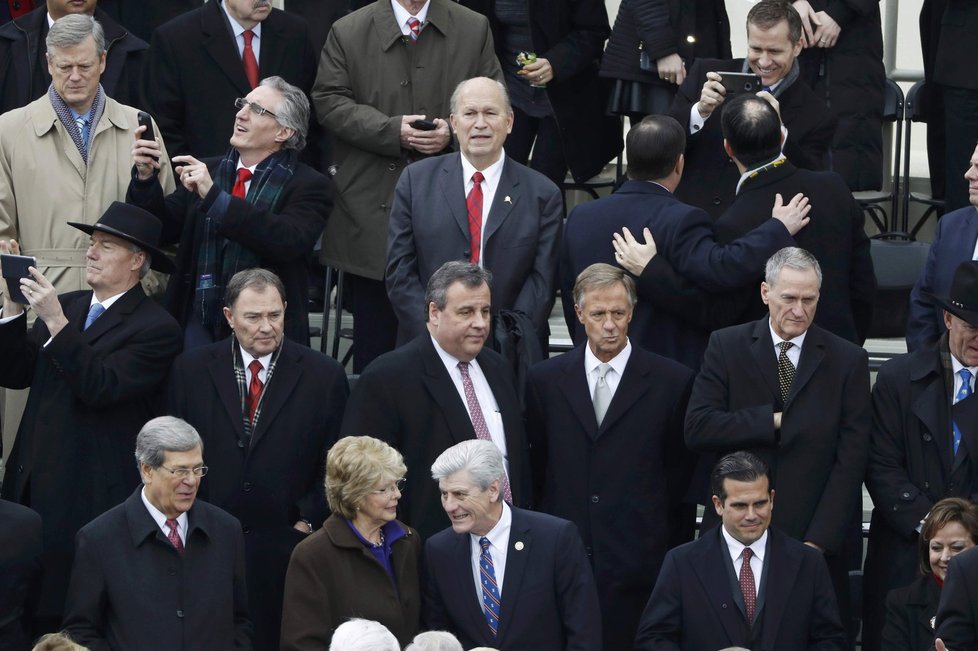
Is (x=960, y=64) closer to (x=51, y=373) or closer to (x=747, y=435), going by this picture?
(x=747, y=435)

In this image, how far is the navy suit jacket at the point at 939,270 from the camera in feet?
26.3

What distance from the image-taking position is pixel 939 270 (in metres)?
8.15

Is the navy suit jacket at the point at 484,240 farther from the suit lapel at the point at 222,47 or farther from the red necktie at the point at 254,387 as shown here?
the suit lapel at the point at 222,47

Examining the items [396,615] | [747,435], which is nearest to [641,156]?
[747,435]

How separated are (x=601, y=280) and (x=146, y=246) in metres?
1.88

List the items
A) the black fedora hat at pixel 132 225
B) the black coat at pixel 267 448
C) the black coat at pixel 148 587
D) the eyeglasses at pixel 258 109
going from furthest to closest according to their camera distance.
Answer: the eyeglasses at pixel 258 109
the black fedora hat at pixel 132 225
the black coat at pixel 267 448
the black coat at pixel 148 587

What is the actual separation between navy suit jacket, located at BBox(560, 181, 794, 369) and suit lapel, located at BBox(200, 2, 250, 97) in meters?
1.84

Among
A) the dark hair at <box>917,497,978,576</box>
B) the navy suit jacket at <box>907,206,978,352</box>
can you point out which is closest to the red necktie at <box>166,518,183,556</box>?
the dark hair at <box>917,497,978,576</box>

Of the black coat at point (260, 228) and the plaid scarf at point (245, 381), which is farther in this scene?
the black coat at point (260, 228)

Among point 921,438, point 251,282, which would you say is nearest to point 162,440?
point 251,282

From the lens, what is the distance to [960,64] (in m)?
9.50

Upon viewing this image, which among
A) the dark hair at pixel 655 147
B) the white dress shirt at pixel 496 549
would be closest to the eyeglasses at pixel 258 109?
the dark hair at pixel 655 147

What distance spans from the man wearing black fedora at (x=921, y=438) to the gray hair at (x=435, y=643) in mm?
2218

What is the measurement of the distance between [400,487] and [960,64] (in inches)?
153
